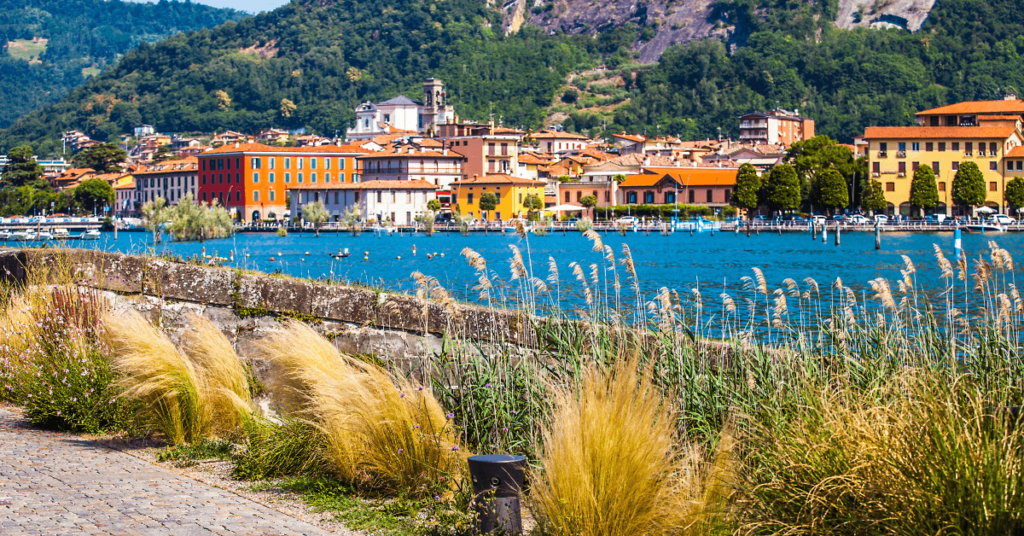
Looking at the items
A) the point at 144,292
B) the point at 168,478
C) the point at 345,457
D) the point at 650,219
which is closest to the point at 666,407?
the point at 345,457

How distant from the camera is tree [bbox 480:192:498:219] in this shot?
99750 millimetres

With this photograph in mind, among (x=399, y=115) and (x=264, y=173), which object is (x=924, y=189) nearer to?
(x=264, y=173)

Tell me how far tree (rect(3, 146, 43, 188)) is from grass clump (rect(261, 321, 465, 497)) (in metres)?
127

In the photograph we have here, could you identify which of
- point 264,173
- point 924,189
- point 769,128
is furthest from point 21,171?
point 924,189

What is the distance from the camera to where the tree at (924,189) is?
80875 mm

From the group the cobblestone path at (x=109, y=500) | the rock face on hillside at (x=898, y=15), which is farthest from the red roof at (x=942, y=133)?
the rock face on hillside at (x=898, y=15)

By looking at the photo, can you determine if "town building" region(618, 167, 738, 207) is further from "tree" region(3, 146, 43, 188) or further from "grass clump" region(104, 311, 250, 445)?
"grass clump" region(104, 311, 250, 445)

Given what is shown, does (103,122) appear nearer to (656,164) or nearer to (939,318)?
(656,164)

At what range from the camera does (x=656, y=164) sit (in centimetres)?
10969

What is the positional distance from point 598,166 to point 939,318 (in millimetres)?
87369

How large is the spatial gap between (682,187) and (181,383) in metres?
97.1

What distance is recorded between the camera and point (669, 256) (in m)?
59.2

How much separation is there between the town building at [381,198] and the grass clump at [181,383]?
3646 inches

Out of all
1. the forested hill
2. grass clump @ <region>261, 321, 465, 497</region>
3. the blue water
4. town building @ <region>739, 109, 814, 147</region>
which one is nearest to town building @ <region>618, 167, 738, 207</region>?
the blue water
